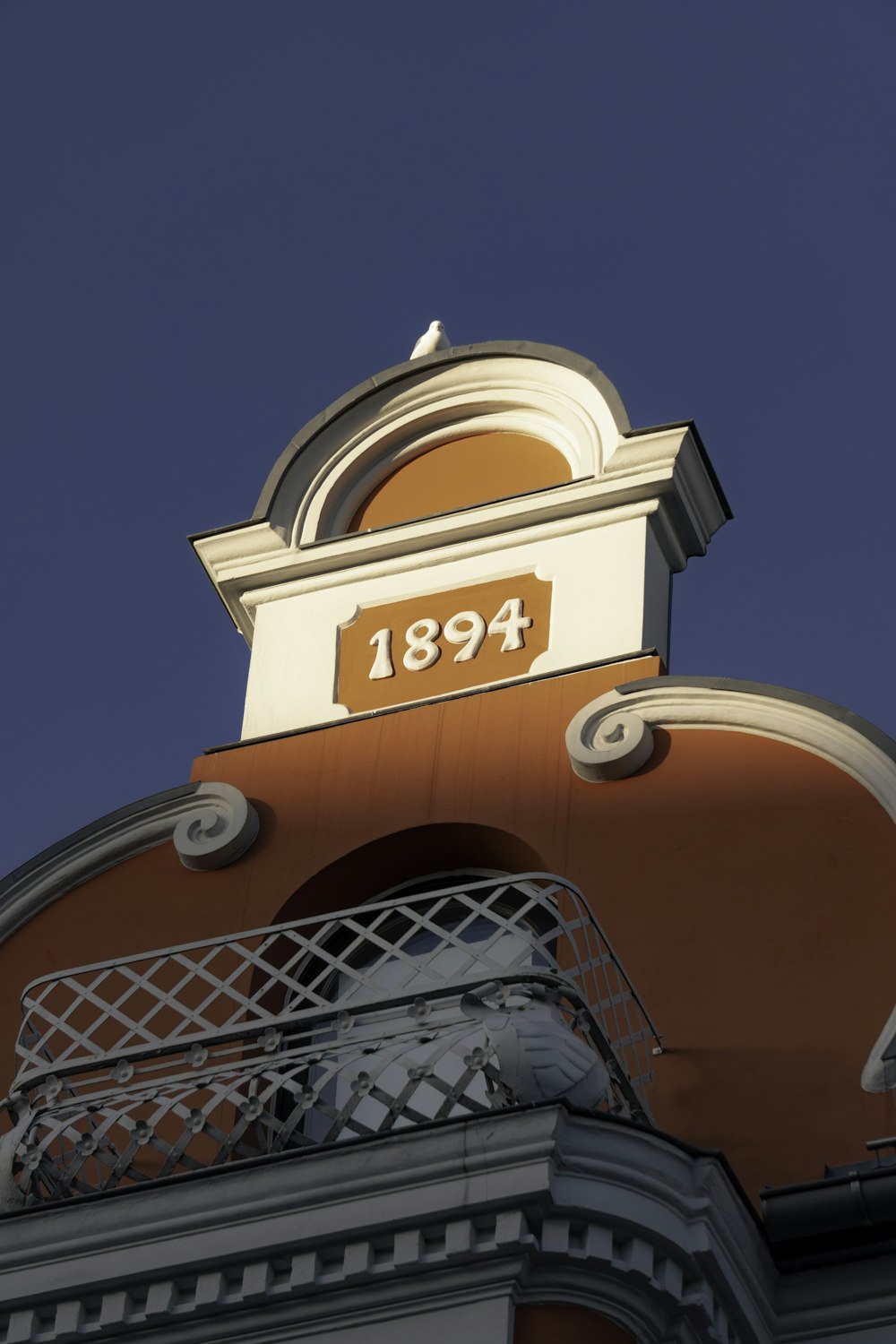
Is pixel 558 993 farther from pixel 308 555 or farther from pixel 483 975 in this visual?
pixel 308 555

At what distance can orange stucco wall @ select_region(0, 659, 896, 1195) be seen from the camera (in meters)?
11.1

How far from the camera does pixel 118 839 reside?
13422 millimetres

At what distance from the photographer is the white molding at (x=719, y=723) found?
40.0 feet

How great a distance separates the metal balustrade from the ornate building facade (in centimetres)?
3

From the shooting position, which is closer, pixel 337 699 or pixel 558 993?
pixel 558 993

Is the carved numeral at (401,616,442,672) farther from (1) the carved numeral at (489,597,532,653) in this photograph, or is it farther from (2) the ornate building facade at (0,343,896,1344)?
(1) the carved numeral at (489,597,532,653)

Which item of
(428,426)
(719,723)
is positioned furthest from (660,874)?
(428,426)

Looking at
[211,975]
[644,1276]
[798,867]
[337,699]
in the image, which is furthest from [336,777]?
[644,1276]

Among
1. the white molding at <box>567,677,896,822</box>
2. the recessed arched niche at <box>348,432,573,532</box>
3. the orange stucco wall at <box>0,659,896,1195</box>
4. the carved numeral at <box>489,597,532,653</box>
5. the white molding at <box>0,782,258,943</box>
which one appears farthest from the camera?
the recessed arched niche at <box>348,432,573,532</box>

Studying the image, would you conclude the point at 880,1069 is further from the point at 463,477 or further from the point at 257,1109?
the point at 463,477

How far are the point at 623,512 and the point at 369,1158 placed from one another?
516cm

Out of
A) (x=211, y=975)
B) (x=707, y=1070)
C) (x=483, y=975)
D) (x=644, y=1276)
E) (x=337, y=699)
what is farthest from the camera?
(x=337, y=699)

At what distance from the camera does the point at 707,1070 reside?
11.1m

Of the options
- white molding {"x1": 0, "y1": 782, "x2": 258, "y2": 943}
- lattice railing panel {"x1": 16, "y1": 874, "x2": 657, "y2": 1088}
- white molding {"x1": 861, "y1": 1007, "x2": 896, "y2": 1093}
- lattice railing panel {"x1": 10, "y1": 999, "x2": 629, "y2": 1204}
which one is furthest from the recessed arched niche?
white molding {"x1": 861, "y1": 1007, "x2": 896, "y2": 1093}
